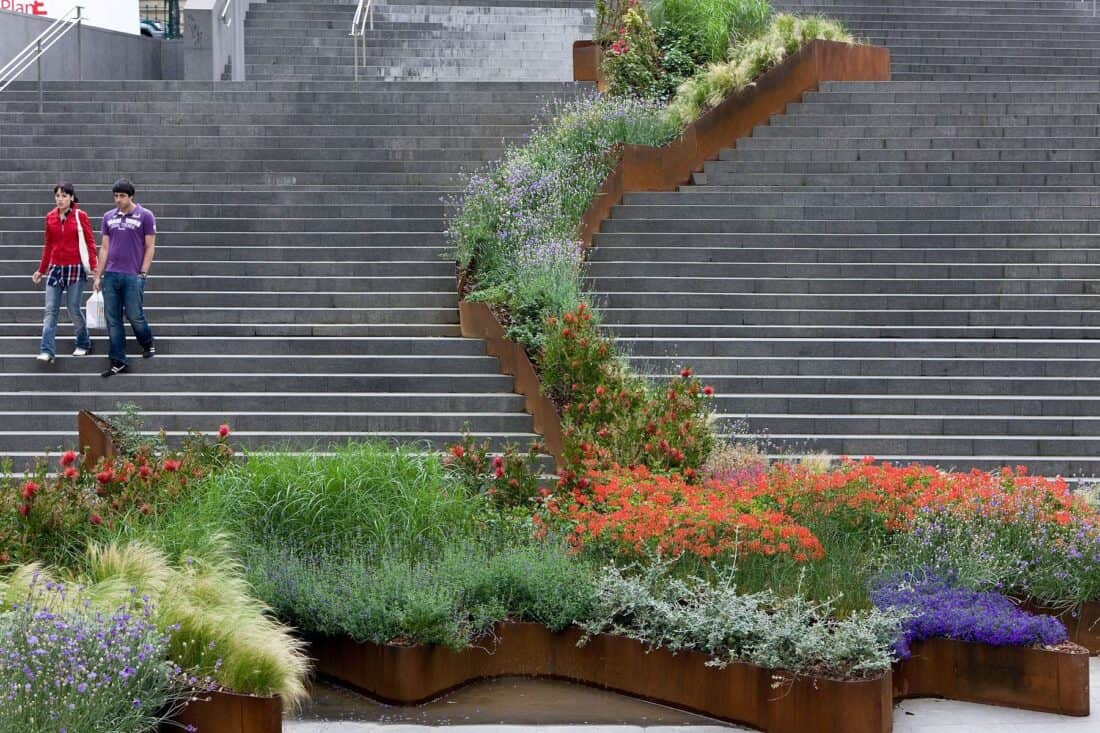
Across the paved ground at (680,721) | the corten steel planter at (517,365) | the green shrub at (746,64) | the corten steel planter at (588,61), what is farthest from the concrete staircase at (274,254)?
the paved ground at (680,721)

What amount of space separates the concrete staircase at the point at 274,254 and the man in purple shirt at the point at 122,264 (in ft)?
1.29

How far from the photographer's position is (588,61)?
773 inches

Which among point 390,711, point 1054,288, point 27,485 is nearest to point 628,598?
point 390,711

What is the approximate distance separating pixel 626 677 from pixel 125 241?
7.08 m

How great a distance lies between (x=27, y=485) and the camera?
7.12 m

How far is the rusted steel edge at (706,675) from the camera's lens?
6090 mm

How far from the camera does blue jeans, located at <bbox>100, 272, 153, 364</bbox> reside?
11.9 meters

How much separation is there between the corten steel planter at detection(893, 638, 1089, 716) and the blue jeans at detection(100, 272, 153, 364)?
7.74 m

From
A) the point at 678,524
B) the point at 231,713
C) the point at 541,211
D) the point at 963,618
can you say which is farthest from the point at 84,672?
the point at 541,211

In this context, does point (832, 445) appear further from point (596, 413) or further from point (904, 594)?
point (904, 594)

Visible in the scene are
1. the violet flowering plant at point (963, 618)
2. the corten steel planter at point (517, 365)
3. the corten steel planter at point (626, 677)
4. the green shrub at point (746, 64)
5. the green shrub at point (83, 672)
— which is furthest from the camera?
the green shrub at point (746, 64)

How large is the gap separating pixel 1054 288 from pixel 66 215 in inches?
365

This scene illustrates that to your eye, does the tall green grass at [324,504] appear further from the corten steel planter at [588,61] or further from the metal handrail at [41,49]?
the metal handrail at [41,49]

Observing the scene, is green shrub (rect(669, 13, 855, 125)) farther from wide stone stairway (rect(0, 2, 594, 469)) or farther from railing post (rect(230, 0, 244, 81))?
railing post (rect(230, 0, 244, 81))
